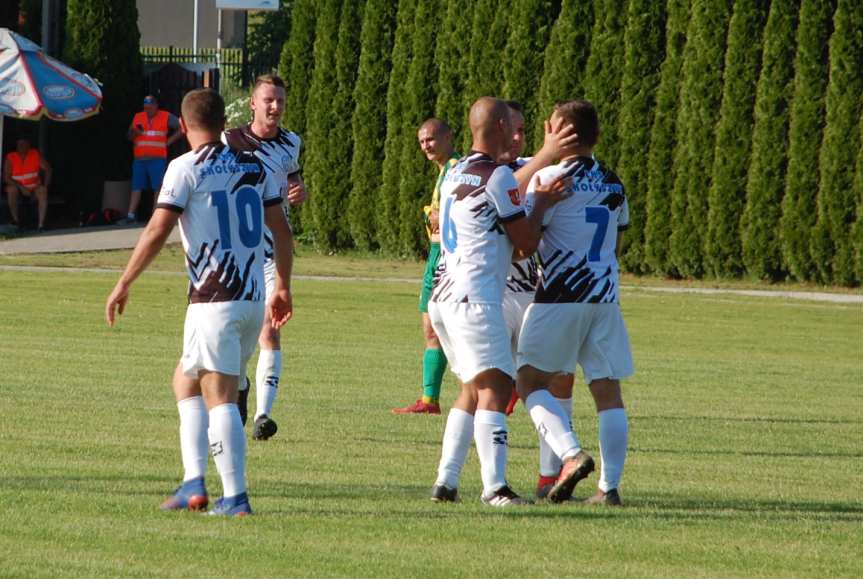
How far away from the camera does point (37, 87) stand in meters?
29.3

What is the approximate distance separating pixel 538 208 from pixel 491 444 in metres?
1.18

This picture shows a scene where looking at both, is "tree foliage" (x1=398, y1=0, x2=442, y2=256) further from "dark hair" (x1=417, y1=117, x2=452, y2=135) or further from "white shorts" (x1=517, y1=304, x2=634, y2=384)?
"white shorts" (x1=517, y1=304, x2=634, y2=384)

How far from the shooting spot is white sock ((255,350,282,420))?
11.0 m

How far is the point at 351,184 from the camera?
31703mm

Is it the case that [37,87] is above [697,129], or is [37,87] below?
above

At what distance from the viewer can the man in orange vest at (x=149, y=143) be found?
31.8 meters

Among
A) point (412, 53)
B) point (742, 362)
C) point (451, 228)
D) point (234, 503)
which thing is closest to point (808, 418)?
point (742, 362)

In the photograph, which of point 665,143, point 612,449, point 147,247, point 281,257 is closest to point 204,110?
point 147,247

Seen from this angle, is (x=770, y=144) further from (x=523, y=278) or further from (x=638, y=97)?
(x=523, y=278)

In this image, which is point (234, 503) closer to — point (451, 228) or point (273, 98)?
point (451, 228)

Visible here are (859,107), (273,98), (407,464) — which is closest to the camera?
(407,464)

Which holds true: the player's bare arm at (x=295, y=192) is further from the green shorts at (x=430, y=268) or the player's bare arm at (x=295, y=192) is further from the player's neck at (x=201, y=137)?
the player's neck at (x=201, y=137)

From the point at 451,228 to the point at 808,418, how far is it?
19.1ft

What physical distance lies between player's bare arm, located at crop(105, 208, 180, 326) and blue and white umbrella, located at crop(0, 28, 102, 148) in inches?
883
